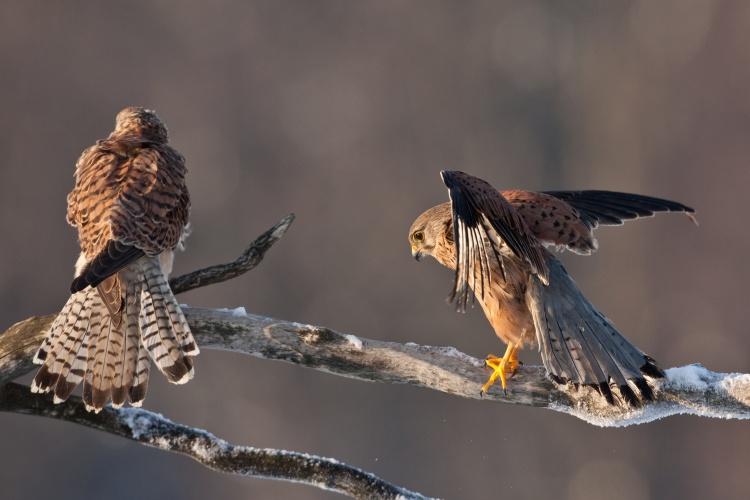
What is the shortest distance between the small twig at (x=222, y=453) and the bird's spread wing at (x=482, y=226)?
2.44 feet

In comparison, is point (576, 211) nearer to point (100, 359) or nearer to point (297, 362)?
point (297, 362)

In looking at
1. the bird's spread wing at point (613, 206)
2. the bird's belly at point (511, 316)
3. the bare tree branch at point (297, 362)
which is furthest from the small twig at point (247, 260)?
the bird's spread wing at point (613, 206)

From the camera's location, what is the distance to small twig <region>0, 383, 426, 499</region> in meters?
2.70

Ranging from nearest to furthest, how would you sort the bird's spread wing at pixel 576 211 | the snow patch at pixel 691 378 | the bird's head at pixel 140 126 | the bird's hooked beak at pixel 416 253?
the snow patch at pixel 691 378, the bird's spread wing at pixel 576 211, the bird's hooked beak at pixel 416 253, the bird's head at pixel 140 126

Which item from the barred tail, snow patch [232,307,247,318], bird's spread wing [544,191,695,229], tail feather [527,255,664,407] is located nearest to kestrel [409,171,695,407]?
tail feather [527,255,664,407]

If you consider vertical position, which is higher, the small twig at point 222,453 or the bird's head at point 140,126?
the bird's head at point 140,126

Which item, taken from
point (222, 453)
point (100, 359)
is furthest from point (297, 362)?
point (100, 359)

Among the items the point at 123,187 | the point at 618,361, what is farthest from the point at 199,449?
the point at 618,361

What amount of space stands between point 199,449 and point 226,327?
1.43 ft

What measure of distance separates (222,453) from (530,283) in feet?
4.08

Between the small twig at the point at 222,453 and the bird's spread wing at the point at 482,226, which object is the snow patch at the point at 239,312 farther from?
the bird's spread wing at the point at 482,226

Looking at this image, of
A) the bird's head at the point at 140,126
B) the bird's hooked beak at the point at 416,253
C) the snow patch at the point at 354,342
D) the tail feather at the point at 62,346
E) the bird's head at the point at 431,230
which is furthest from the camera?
the bird's head at the point at 140,126

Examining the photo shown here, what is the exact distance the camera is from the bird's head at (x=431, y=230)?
314 cm

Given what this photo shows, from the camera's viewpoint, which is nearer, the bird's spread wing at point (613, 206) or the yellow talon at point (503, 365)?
the yellow talon at point (503, 365)
